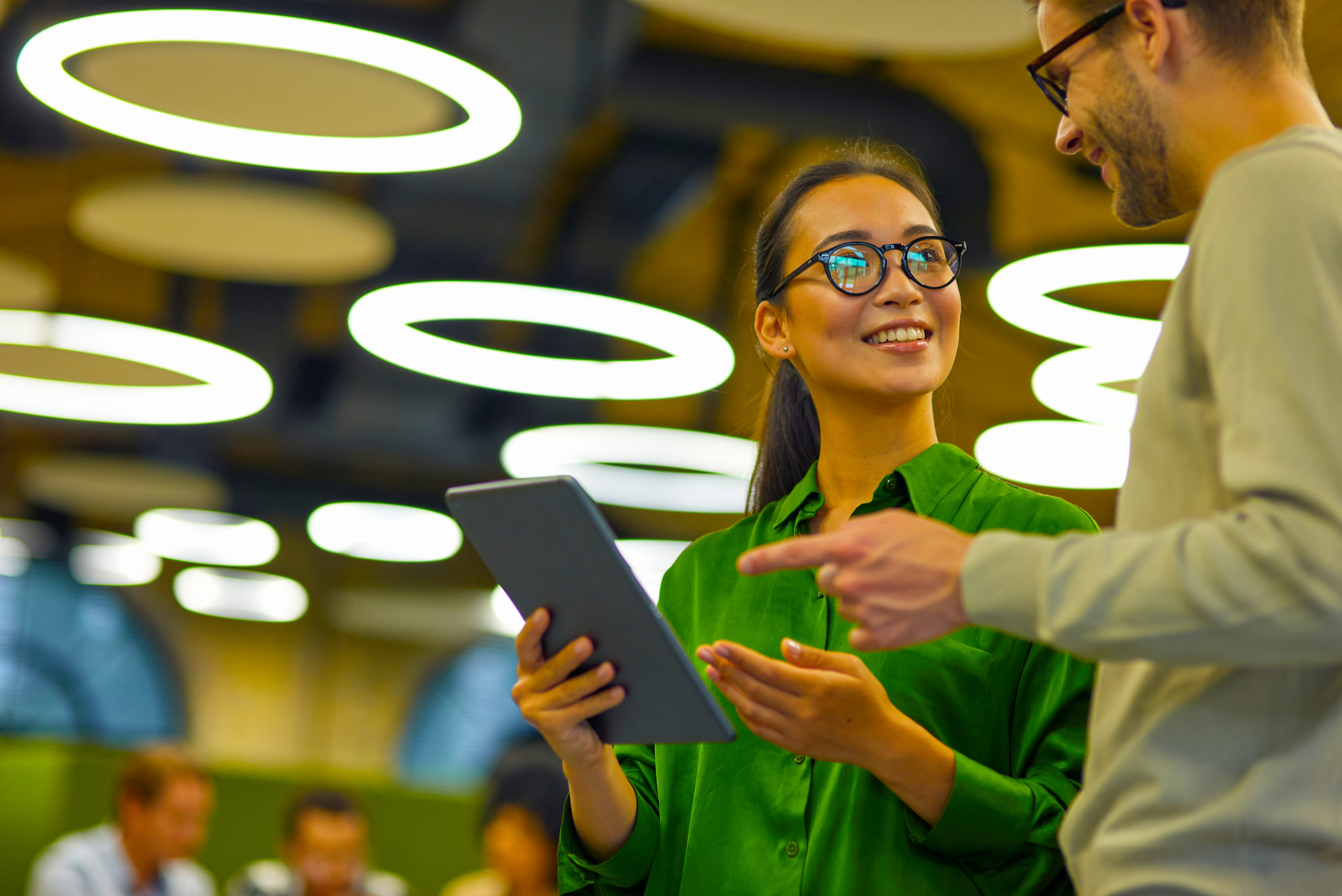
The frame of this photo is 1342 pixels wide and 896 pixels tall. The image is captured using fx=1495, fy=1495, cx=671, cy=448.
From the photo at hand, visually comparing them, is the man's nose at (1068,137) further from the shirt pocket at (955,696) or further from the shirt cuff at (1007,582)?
the shirt pocket at (955,696)

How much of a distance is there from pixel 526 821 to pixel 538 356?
4.51m

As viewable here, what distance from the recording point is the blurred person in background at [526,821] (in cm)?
483

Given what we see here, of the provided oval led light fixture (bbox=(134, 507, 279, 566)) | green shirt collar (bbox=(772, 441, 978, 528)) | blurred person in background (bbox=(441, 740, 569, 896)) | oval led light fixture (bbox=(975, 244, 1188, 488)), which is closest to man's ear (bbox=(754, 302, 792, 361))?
green shirt collar (bbox=(772, 441, 978, 528))

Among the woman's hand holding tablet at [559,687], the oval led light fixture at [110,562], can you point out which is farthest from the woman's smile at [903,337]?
the oval led light fixture at [110,562]

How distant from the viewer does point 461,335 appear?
355 inches

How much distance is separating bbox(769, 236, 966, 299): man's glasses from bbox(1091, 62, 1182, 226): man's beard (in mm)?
616

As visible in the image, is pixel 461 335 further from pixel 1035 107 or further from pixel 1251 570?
pixel 1251 570

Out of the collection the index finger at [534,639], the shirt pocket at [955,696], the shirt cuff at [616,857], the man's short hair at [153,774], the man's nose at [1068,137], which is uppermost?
the man's nose at [1068,137]

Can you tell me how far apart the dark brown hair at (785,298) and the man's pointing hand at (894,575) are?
104cm

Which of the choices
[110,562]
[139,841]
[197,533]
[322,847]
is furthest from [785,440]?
[110,562]

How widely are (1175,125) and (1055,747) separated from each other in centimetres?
83

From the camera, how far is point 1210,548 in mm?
1313

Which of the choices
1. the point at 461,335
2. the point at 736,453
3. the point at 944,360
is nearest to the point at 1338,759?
the point at 944,360

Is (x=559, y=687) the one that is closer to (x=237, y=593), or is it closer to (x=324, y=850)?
(x=324, y=850)
